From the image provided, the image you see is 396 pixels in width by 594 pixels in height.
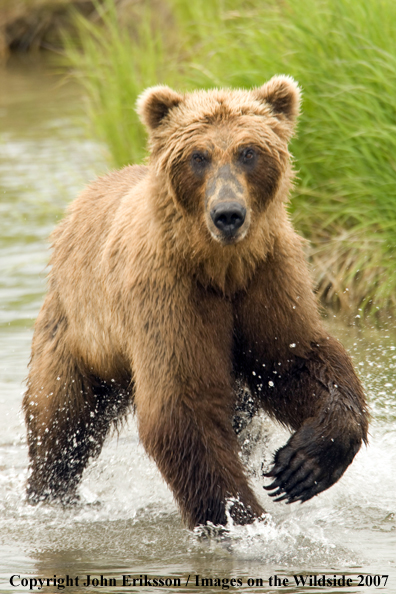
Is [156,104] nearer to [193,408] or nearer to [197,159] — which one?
[197,159]

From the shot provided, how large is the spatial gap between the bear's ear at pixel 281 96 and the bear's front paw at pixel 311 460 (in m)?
1.38

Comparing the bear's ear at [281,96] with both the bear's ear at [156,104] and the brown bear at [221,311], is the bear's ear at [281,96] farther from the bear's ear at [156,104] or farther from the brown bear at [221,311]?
the bear's ear at [156,104]

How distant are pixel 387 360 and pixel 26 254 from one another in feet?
14.0

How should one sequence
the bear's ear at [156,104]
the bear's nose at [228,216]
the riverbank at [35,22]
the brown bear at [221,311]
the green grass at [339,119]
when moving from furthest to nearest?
the riverbank at [35,22] < the green grass at [339,119] < the bear's ear at [156,104] < the brown bear at [221,311] < the bear's nose at [228,216]

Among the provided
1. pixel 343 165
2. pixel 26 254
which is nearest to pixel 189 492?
pixel 343 165

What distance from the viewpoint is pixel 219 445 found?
14.0 feet

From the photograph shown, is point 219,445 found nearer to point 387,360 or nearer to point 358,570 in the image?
point 358,570

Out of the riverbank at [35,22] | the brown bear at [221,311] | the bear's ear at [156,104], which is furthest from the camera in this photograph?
the riverbank at [35,22]

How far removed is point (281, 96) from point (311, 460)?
5.27ft

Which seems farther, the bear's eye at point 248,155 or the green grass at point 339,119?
the green grass at point 339,119

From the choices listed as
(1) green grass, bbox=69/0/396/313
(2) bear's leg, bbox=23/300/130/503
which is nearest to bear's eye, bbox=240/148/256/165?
(2) bear's leg, bbox=23/300/130/503

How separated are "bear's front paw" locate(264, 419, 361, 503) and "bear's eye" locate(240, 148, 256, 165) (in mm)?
1167

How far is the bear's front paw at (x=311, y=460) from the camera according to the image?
434cm

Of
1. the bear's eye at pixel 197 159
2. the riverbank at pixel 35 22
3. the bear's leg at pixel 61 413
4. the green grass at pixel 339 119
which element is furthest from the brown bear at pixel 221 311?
the riverbank at pixel 35 22
